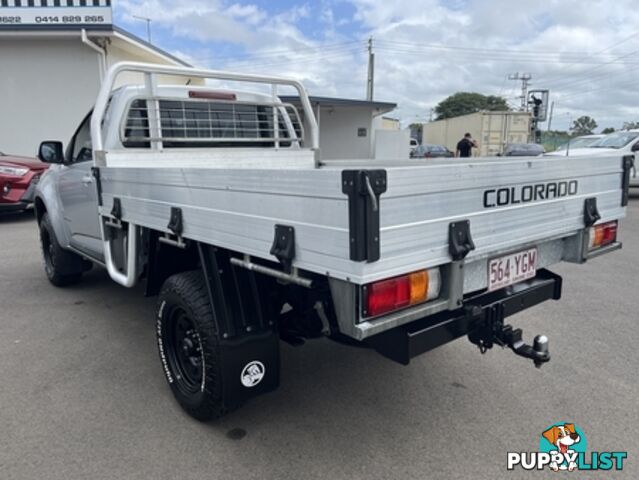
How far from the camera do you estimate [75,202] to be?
4387 millimetres

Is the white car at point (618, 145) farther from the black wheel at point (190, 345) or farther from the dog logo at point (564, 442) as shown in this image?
the black wheel at point (190, 345)

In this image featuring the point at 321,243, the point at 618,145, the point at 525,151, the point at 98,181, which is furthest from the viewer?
the point at 525,151

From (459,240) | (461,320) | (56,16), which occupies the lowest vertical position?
(461,320)

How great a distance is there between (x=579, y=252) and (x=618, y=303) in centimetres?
252

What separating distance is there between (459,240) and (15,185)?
33.6 feet

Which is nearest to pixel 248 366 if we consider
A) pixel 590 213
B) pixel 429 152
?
pixel 590 213

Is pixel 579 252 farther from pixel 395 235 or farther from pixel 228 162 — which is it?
pixel 228 162

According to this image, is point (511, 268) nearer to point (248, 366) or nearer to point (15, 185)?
point (248, 366)

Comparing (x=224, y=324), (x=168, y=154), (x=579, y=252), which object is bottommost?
(x=224, y=324)

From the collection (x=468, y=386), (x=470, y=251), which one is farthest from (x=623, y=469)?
(x=470, y=251)

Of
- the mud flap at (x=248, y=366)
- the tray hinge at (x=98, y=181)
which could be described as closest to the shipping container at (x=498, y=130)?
the tray hinge at (x=98, y=181)

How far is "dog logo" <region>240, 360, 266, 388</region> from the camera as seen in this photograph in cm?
249

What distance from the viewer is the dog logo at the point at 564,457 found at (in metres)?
2.40

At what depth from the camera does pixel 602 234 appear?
9.52 ft
